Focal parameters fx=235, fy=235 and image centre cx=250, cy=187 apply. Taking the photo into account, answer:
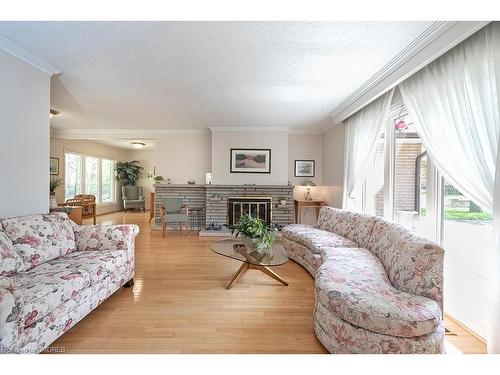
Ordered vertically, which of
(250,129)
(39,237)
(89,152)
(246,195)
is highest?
(250,129)

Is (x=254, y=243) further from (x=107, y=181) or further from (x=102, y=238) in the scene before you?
(x=107, y=181)

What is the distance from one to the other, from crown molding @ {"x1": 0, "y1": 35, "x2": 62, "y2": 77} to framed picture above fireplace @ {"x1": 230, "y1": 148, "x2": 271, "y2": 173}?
352cm

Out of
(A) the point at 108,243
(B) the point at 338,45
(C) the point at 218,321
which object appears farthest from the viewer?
(A) the point at 108,243

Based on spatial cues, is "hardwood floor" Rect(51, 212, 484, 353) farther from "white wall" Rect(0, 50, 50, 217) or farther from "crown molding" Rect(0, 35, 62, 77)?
"crown molding" Rect(0, 35, 62, 77)

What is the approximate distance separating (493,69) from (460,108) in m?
0.31

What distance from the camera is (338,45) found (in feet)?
7.11

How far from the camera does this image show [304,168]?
5.95 metres

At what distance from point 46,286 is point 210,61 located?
7.89ft

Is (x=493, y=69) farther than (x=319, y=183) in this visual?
No

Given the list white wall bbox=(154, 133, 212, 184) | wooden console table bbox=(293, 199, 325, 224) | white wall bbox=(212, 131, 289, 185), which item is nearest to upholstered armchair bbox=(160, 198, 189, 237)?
white wall bbox=(154, 133, 212, 184)

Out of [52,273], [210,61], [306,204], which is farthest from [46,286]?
[306,204]
